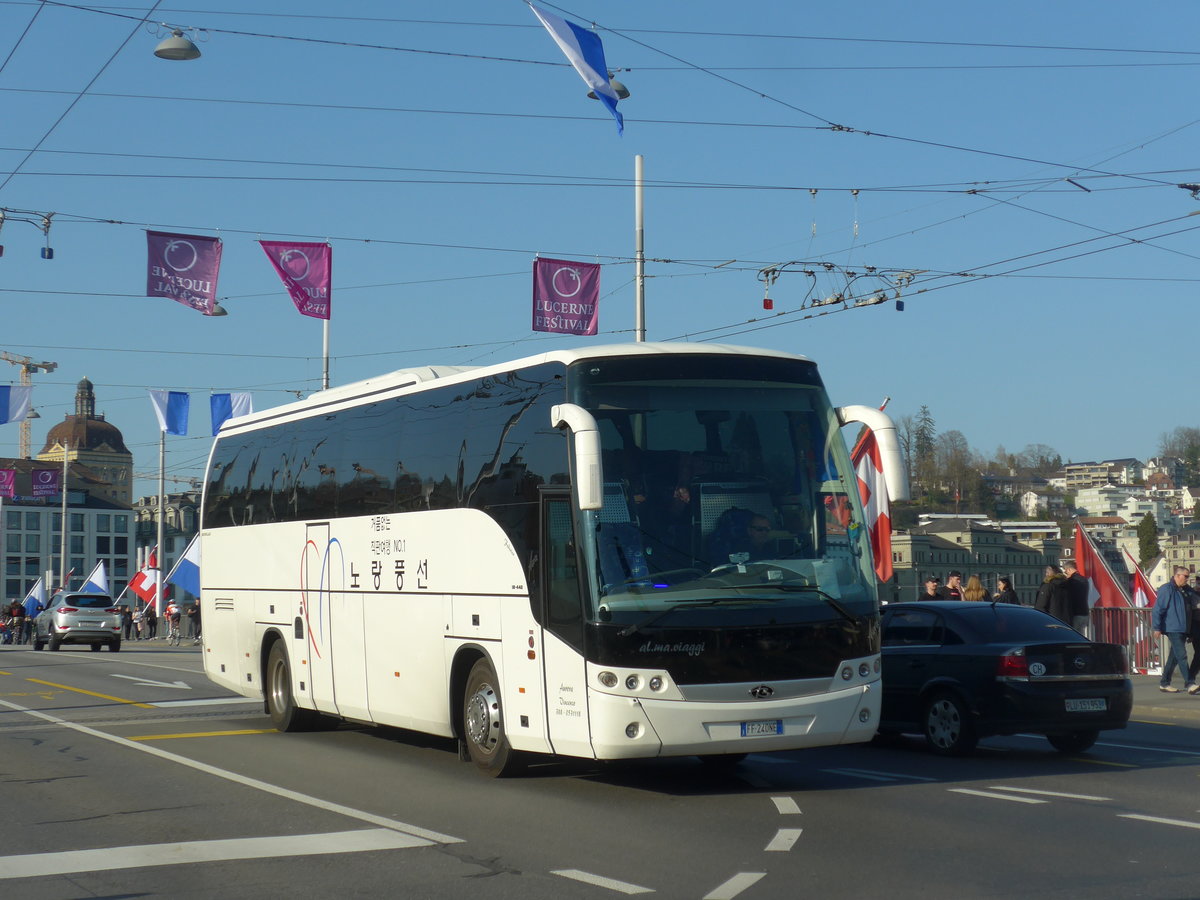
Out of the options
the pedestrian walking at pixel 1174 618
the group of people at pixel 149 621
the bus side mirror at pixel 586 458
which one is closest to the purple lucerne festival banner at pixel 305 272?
the pedestrian walking at pixel 1174 618

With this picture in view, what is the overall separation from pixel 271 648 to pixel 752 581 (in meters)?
8.50

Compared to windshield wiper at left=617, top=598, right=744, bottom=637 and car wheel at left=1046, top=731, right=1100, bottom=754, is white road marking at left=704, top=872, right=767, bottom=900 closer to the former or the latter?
windshield wiper at left=617, top=598, right=744, bottom=637

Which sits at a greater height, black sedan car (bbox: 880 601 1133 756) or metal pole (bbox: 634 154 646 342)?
metal pole (bbox: 634 154 646 342)

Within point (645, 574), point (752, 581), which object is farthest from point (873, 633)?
point (645, 574)

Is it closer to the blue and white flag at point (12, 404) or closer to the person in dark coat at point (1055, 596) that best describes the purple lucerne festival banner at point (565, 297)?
the person in dark coat at point (1055, 596)

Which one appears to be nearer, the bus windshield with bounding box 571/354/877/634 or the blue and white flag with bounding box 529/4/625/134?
the bus windshield with bounding box 571/354/877/634

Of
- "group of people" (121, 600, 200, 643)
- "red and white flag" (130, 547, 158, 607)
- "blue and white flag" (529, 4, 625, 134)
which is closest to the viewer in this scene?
"blue and white flag" (529, 4, 625, 134)

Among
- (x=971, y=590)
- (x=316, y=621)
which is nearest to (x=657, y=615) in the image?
(x=316, y=621)

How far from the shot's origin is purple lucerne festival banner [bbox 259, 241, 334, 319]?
27.9 metres

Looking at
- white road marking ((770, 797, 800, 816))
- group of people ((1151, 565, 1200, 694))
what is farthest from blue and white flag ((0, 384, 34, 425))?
white road marking ((770, 797, 800, 816))

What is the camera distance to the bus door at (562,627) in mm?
11188

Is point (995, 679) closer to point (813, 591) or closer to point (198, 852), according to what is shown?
point (813, 591)

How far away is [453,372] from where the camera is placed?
47.5 feet

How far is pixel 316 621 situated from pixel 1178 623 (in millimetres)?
11675
